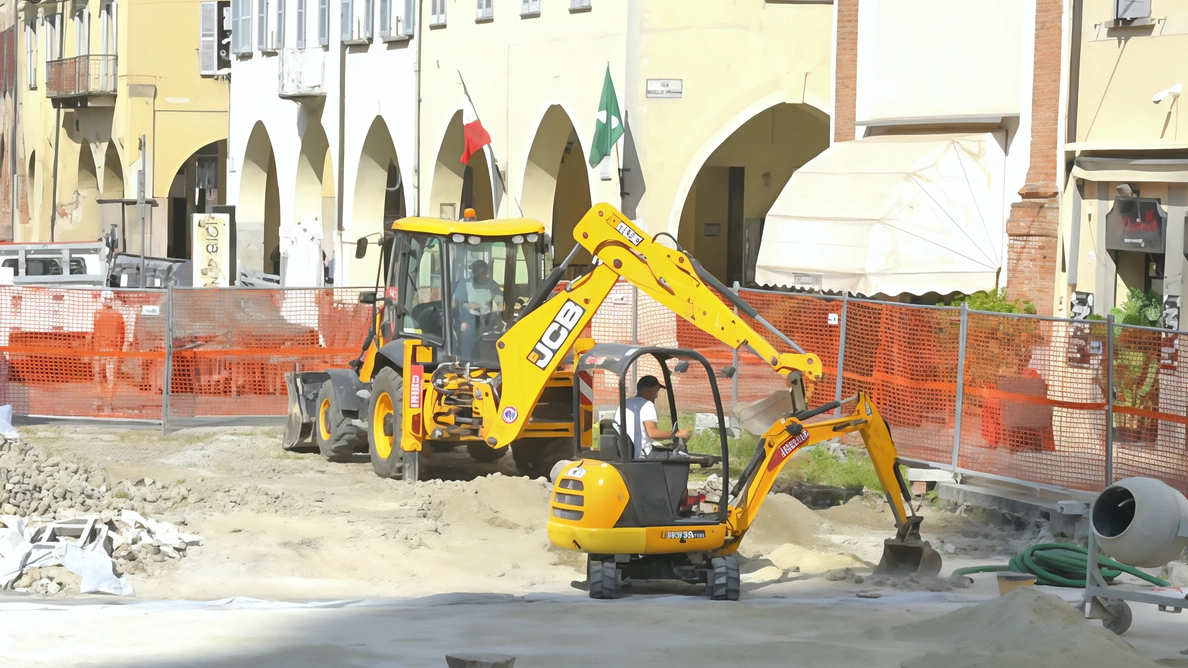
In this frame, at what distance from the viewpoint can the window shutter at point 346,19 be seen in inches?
1383

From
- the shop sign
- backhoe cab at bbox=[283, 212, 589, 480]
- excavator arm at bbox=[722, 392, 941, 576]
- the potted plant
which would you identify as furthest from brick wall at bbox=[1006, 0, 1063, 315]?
excavator arm at bbox=[722, 392, 941, 576]

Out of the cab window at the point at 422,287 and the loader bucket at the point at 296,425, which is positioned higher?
the cab window at the point at 422,287

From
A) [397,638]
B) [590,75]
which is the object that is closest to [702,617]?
[397,638]

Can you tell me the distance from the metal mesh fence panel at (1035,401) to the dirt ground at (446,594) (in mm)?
724

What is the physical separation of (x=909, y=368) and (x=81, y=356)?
9850mm

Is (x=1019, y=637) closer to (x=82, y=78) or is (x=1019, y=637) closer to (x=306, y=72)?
(x=306, y=72)

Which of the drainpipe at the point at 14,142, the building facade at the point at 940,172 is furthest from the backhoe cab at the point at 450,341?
the drainpipe at the point at 14,142

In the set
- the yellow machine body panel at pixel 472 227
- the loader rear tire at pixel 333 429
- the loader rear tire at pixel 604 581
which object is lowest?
the loader rear tire at pixel 604 581

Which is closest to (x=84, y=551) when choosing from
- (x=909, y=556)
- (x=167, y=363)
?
(x=909, y=556)

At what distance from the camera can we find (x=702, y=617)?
10641mm

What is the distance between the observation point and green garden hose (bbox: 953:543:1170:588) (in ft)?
39.7

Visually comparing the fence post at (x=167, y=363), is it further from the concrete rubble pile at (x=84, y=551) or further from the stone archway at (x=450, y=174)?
the stone archway at (x=450, y=174)

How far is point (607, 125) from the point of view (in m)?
25.5

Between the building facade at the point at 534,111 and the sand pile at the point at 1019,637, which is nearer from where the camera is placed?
A: the sand pile at the point at 1019,637
